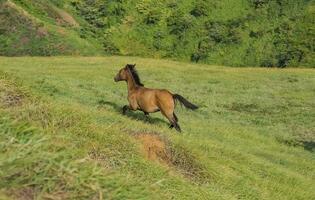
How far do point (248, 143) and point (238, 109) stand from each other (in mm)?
17699

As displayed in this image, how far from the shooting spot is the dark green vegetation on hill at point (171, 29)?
312 ft

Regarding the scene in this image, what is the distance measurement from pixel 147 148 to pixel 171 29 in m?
101

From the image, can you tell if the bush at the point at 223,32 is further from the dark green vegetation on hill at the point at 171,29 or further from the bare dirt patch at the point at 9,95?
the bare dirt patch at the point at 9,95

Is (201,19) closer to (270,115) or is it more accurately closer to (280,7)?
(280,7)

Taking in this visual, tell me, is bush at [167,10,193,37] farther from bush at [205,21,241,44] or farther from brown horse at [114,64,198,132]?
brown horse at [114,64,198,132]

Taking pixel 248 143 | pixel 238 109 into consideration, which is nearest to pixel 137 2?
pixel 238 109

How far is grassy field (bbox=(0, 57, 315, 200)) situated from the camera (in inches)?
222

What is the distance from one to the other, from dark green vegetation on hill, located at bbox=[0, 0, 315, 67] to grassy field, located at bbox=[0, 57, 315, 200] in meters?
42.0

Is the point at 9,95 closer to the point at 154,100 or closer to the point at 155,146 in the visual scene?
the point at 155,146

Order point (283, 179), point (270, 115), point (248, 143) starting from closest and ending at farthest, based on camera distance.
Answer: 1. point (283, 179)
2. point (248, 143)
3. point (270, 115)

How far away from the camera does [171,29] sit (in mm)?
113875

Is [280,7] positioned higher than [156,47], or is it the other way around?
[280,7]

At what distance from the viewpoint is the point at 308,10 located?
107m

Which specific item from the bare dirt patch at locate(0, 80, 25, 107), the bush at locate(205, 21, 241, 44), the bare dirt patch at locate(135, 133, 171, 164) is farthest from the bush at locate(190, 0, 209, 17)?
the bare dirt patch at locate(0, 80, 25, 107)
